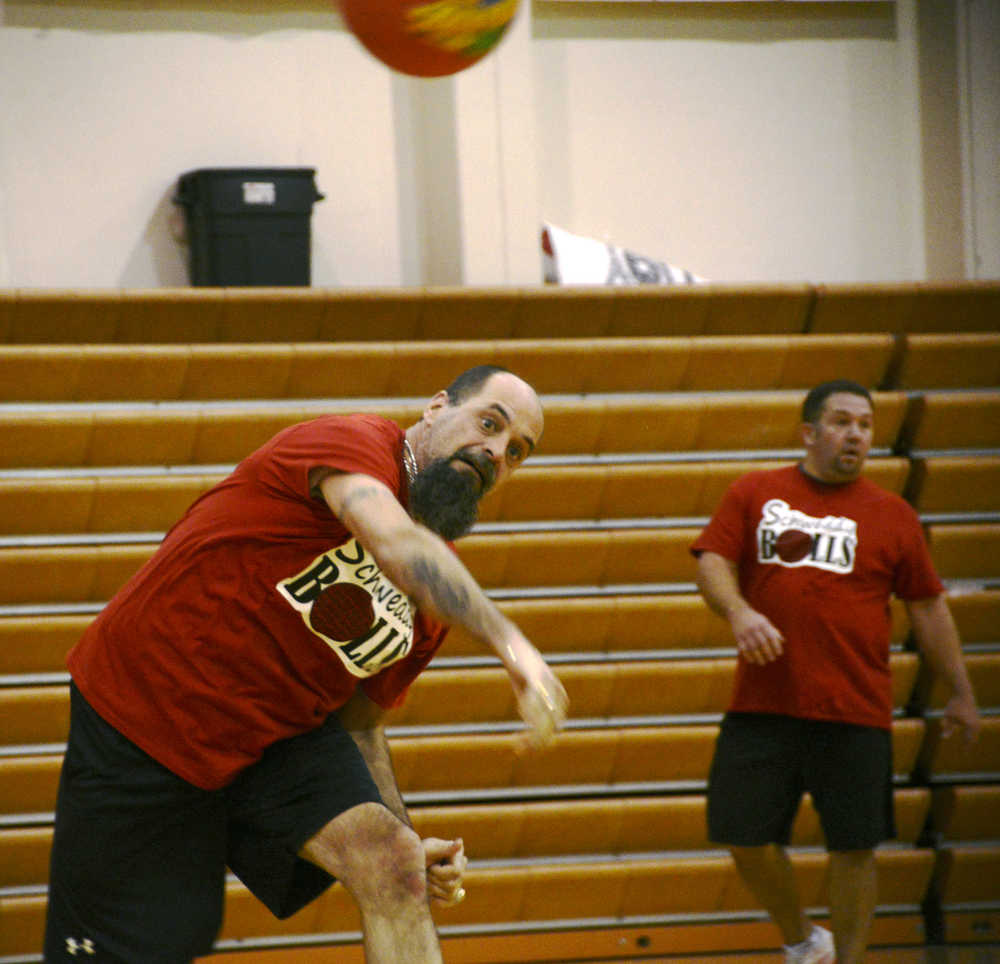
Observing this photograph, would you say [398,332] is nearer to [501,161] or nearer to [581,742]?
[501,161]

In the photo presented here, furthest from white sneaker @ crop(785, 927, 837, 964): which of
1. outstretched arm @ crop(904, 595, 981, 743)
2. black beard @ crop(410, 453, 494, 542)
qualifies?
black beard @ crop(410, 453, 494, 542)

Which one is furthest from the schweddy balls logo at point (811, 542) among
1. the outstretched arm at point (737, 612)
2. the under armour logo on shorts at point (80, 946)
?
the under armour logo on shorts at point (80, 946)

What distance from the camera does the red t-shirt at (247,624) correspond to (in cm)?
233

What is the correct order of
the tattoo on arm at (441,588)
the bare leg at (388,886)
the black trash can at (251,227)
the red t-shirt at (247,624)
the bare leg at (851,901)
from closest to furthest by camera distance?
the tattoo on arm at (441,588) < the bare leg at (388,886) < the red t-shirt at (247,624) < the bare leg at (851,901) < the black trash can at (251,227)

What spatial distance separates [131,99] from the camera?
5797mm

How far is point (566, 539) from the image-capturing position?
504 centimetres

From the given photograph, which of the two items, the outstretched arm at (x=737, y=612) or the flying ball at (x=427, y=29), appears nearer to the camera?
the flying ball at (x=427, y=29)

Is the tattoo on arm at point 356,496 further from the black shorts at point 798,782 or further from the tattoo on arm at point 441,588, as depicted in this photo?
the black shorts at point 798,782

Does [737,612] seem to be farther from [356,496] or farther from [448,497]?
[356,496]

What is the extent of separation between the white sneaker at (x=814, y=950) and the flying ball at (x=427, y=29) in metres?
2.74

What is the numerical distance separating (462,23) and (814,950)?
2.85m

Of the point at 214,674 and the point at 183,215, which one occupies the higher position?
the point at 183,215

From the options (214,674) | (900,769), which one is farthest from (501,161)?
(214,674)

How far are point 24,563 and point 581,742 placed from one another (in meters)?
2.05
